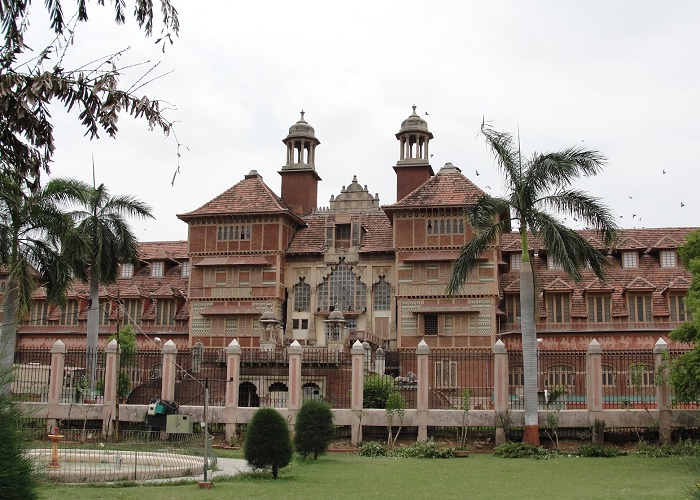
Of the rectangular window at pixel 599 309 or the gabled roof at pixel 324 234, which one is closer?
the rectangular window at pixel 599 309

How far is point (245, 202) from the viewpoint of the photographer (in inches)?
1799

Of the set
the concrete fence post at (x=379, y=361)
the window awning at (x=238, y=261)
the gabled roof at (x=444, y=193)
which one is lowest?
the concrete fence post at (x=379, y=361)

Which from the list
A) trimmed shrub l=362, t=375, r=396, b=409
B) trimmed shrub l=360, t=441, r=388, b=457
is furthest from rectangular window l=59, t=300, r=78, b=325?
trimmed shrub l=360, t=441, r=388, b=457

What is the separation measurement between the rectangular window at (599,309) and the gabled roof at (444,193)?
753 centimetres

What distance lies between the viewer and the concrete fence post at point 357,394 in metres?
26.1

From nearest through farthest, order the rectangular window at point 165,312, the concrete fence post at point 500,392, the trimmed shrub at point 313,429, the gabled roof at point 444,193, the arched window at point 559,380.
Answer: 1. the trimmed shrub at point 313,429
2. the concrete fence post at point 500,392
3. the arched window at point 559,380
4. the gabled roof at point 444,193
5. the rectangular window at point 165,312

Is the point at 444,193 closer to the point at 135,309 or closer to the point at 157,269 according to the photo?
the point at 157,269

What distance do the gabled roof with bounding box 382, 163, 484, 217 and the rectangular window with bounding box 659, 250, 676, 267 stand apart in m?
9.71

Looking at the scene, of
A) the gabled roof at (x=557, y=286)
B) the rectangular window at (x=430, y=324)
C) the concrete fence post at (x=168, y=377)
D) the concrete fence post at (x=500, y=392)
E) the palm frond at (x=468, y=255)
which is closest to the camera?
the concrete fence post at (x=500, y=392)

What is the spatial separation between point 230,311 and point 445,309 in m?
10.6

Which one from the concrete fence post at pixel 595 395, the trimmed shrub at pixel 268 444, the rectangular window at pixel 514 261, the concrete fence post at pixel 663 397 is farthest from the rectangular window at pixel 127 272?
the trimmed shrub at pixel 268 444

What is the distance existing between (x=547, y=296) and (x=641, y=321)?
180 inches

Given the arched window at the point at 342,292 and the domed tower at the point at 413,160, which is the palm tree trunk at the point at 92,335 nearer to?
the arched window at the point at 342,292

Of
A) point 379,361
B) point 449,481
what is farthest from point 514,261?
point 449,481
